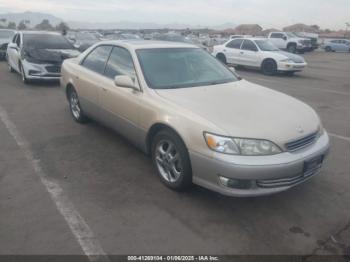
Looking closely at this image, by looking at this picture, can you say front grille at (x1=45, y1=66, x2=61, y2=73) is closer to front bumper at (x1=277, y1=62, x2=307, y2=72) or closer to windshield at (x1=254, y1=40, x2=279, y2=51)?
front bumper at (x1=277, y1=62, x2=307, y2=72)

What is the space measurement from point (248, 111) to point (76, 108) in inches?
145

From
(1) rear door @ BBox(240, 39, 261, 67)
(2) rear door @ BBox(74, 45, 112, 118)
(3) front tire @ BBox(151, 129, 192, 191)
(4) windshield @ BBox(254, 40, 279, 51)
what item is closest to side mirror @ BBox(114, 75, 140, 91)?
(3) front tire @ BBox(151, 129, 192, 191)

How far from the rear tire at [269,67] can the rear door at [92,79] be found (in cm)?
1005

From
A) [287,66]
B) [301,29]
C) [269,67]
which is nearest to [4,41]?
[269,67]

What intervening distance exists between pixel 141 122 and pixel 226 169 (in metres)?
1.40

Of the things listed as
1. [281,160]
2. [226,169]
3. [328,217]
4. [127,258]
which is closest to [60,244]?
[127,258]

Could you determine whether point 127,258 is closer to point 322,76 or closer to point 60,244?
point 60,244

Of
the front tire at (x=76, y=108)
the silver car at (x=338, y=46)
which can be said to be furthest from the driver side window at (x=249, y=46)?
the silver car at (x=338, y=46)

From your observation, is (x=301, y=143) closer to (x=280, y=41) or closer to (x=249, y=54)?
(x=249, y=54)

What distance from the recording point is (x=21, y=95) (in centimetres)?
868

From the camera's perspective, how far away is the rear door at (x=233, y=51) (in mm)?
15523

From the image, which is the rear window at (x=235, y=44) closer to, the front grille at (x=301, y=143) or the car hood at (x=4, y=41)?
the car hood at (x=4, y=41)

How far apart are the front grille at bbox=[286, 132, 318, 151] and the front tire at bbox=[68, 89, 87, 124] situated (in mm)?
3837

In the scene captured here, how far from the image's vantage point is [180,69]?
459 centimetres
